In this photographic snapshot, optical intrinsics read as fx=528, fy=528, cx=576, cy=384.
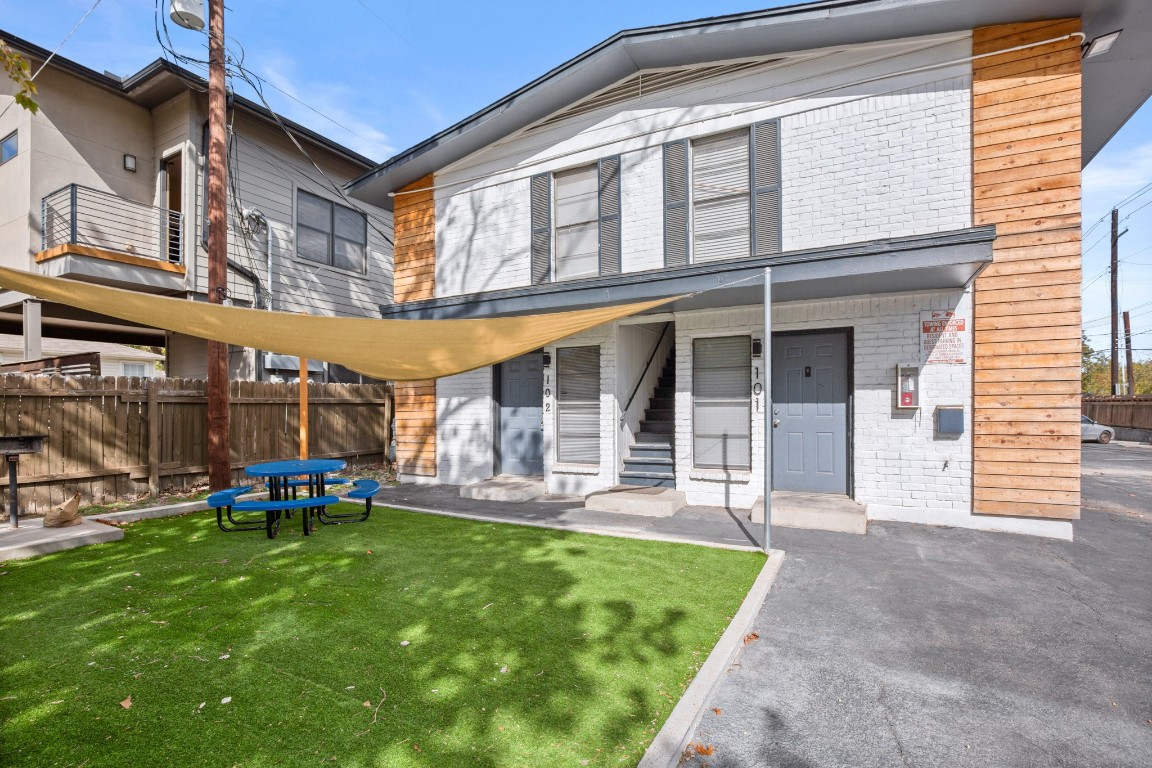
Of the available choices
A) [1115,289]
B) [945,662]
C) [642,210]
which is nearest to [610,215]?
[642,210]

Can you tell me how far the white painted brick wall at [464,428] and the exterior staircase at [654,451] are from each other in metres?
2.38

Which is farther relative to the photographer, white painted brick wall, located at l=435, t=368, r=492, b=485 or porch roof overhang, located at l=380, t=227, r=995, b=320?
white painted brick wall, located at l=435, t=368, r=492, b=485

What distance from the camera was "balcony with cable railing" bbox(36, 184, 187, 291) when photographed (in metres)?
8.26

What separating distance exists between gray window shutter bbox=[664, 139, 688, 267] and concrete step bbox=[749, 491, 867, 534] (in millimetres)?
3195

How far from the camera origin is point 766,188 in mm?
6422

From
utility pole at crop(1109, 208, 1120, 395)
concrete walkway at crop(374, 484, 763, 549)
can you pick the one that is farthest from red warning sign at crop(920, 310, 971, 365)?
utility pole at crop(1109, 208, 1120, 395)

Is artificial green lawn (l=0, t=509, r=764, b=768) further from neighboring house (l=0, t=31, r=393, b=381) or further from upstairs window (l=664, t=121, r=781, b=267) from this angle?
neighboring house (l=0, t=31, r=393, b=381)

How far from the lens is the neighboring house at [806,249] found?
523 centimetres

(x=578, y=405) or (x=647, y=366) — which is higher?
(x=647, y=366)

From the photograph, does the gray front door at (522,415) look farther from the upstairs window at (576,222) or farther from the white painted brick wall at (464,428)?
the upstairs window at (576,222)

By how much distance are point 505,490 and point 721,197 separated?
4.86 meters

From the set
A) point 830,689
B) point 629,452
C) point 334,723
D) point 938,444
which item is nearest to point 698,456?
point 629,452

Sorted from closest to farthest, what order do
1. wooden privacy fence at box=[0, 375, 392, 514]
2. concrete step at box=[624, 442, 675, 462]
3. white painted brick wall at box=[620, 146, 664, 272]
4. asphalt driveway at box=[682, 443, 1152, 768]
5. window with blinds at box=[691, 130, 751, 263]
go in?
asphalt driveway at box=[682, 443, 1152, 768] < wooden privacy fence at box=[0, 375, 392, 514] < window with blinds at box=[691, 130, 751, 263] < white painted brick wall at box=[620, 146, 664, 272] < concrete step at box=[624, 442, 675, 462]

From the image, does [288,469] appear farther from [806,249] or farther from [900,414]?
[900,414]
